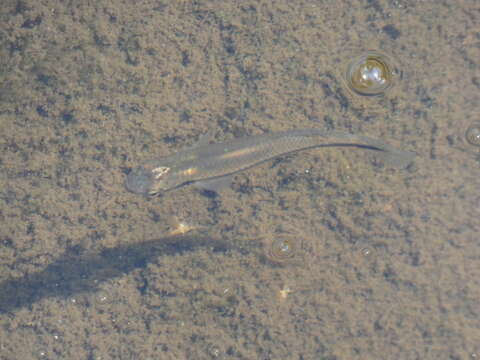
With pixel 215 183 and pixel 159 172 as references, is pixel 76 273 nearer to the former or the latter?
pixel 159 172

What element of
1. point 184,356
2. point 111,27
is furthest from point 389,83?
point 184,356

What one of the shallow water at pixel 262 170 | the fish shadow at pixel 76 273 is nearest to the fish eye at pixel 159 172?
the shallow water at pixel 262 170

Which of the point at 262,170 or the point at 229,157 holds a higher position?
the point at 229,157

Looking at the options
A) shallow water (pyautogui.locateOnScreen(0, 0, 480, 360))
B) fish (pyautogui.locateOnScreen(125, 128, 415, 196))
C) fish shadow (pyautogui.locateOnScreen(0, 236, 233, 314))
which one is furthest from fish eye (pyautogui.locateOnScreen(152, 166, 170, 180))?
fish shadow (pyautogui.locateOnScreen(0, 236, 233, 314))

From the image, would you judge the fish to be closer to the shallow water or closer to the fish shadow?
the shallow water

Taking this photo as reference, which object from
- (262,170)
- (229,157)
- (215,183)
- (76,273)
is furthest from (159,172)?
(76,273)

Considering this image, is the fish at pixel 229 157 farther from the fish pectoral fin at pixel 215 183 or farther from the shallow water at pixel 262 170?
the shallow water at pixel 262 170

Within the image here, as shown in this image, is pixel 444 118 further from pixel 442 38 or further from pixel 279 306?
pixel 279 306
